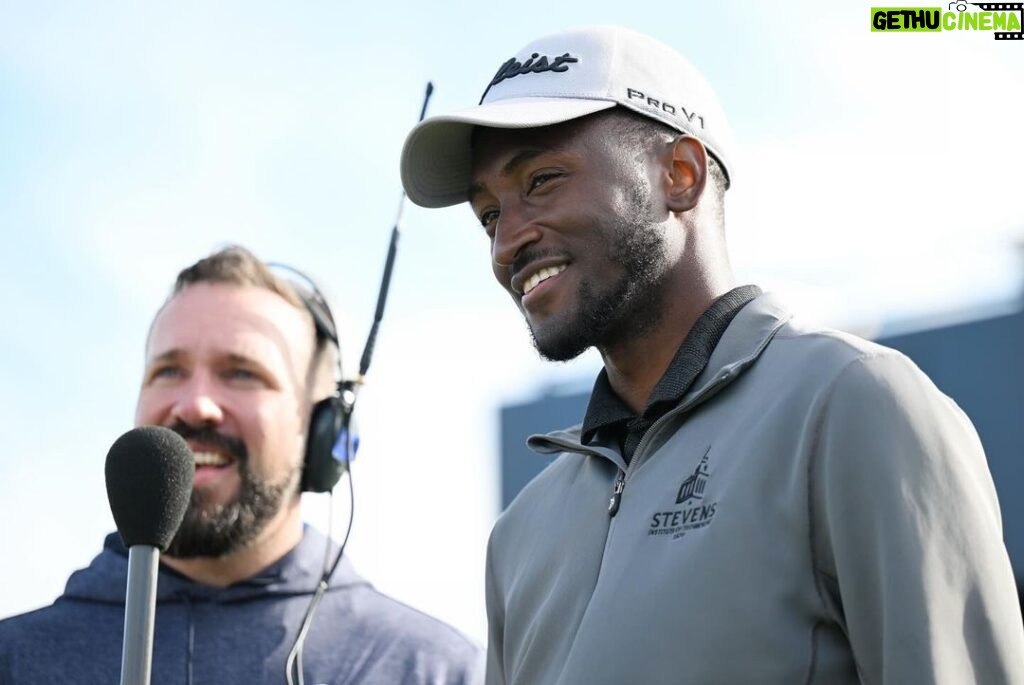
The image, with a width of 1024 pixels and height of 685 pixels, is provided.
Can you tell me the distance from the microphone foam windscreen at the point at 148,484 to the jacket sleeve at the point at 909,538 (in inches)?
44.8

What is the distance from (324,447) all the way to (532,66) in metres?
1.68

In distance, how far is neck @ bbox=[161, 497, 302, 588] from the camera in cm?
420

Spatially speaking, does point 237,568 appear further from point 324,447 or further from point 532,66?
point 532,66

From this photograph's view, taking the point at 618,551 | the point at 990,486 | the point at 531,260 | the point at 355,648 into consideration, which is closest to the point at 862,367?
the point at 990,486

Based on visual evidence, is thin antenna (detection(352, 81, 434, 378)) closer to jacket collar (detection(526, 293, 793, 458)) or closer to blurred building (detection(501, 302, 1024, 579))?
jacket collar (detection(526, 293, 793, 458))

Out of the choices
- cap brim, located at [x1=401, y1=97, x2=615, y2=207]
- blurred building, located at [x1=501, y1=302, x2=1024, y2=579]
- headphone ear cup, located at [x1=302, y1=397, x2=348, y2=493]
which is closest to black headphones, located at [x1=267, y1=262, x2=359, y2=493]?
headphone ear cup, located at [x1=302, y1=397, x2=348, y2=493]

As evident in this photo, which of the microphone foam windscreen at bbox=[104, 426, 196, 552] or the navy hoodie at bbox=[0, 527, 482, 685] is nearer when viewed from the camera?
the microphone foam windscreen at bbox=[104, 426, 196, 552]

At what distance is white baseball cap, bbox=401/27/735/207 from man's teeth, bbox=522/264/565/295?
28 cm

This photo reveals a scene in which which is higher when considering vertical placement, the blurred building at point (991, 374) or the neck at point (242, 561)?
the neck at point (242, 561)

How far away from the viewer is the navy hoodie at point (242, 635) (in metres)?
3.95

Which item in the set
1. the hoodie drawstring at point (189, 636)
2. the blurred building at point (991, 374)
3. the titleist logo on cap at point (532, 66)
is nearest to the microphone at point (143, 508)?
the titleist logo on cap at point (532, 66)

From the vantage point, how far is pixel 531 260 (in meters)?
2.73

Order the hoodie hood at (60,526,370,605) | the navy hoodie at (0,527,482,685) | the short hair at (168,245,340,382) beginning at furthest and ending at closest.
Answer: the short hair at (168,245,340,382), the hoodie hood at (60,526,370,605), the navy hoodie at (0,527,482,685)

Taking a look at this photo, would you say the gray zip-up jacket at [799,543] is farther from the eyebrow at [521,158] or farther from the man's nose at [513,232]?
the eyebrow at [521,158]
